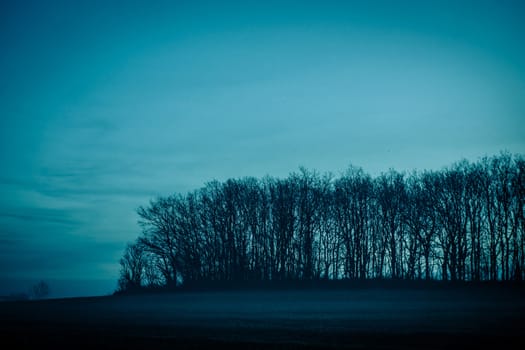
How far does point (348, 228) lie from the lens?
67.1 meters

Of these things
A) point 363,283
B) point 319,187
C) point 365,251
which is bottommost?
point 363,283

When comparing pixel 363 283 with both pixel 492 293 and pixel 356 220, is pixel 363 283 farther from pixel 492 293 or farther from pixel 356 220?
pixel 492 293

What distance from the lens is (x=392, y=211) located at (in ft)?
211

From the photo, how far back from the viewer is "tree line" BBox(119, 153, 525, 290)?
2311 inches

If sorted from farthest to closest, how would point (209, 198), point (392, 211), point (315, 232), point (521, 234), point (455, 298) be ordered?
point (209, 198), point (315, 232), point (392, 211), point (521, 234), point (455, 298)

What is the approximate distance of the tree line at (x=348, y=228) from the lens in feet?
193

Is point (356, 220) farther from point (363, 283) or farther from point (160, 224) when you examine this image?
point (160, 224)

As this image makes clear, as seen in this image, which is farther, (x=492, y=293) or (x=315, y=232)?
(x=315, y=232)

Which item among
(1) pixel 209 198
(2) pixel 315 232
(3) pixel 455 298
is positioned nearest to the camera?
(3) pixel 455 298

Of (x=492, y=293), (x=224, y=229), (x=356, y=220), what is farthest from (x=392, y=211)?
(x=224, y=229)

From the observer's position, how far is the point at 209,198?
241 ft

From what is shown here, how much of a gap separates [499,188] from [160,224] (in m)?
52.7

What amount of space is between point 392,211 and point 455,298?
74.7 ft

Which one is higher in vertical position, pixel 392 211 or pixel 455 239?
pixel 392 211
